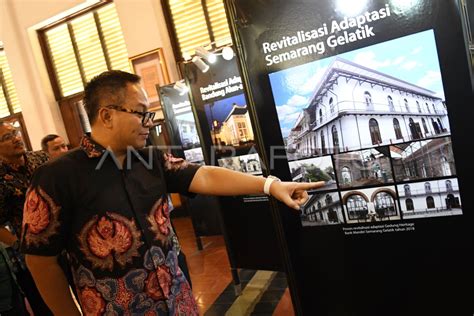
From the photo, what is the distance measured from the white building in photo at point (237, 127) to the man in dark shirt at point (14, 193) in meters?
1.42

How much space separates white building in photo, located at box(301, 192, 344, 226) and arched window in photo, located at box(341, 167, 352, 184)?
8cm

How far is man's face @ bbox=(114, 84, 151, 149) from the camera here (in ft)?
4.50

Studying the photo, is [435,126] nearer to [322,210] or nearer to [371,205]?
[371,205]

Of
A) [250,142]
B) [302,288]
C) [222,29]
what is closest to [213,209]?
[250,142]

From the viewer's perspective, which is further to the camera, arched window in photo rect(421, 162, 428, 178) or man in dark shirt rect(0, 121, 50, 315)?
man in dark shirt rect(0, 121, 50, 315)

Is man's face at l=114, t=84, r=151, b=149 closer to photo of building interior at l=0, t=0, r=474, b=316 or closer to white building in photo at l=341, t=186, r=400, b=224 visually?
photo of building interior at l=0, t=0, r=474, b=316

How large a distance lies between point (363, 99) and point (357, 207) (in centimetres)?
49

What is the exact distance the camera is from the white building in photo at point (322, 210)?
67.9 inches

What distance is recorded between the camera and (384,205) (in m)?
1.62

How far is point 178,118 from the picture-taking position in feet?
13.1

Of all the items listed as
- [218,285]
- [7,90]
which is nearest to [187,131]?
[218,285]

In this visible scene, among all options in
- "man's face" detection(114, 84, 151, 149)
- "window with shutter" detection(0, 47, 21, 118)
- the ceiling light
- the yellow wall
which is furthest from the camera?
"window with shutter" detection(0, 47, 21, 118)

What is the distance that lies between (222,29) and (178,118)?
200 cm

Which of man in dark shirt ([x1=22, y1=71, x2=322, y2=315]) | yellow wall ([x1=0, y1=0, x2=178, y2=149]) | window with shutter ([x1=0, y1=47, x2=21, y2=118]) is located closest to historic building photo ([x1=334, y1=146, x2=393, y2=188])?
man in dark shirt ([x1=22, y1=71, x2=322, y2=315])
